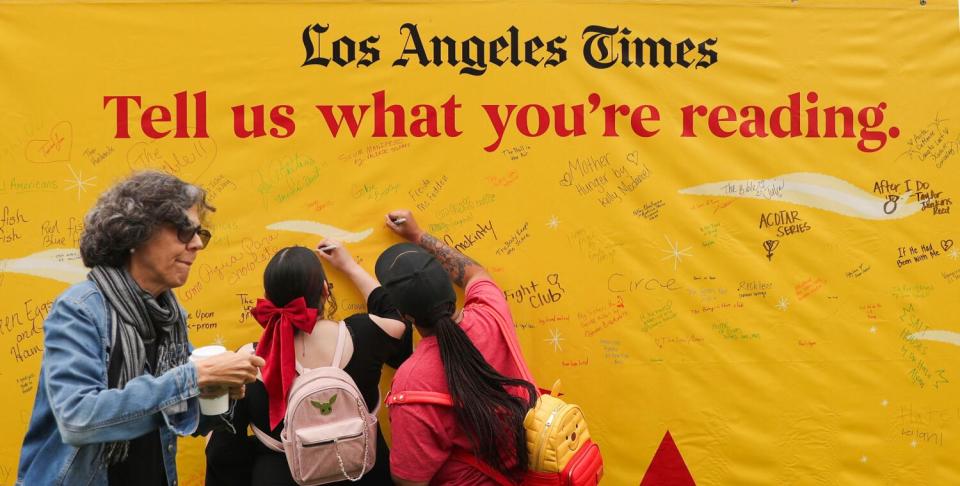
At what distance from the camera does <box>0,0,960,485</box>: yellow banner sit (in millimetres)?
3393

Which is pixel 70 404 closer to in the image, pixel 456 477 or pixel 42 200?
pixel 456 477

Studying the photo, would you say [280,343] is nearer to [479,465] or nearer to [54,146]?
[479,465]

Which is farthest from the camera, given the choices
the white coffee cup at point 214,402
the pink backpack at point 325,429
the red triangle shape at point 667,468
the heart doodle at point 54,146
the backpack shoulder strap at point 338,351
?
the red triangle shape at point 667,468

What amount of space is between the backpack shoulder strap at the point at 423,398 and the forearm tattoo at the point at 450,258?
82 cm

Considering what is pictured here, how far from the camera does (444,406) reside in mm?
2648

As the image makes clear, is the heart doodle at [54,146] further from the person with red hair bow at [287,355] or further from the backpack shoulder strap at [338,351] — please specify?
the backpack shoulder strap at [338,351]

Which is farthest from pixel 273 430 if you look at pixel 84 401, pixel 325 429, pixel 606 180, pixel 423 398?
pixel 606 180

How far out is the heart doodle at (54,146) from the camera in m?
3.36

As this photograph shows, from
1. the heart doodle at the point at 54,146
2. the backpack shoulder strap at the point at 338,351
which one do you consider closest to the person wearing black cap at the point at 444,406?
the backpack shoulder strap at the point at 338,351

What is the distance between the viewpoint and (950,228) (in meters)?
3.71

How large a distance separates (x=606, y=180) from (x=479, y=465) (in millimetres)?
1390

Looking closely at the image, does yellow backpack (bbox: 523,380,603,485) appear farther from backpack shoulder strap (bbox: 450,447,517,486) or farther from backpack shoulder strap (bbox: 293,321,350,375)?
backpack shoulder strap (bbox: 293,321,350,375)

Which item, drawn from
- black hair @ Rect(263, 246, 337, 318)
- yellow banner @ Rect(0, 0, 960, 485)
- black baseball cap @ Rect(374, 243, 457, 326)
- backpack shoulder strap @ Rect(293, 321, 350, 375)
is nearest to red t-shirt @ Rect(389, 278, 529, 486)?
black baseball cap @ Rect(374, 243, 457, 326)

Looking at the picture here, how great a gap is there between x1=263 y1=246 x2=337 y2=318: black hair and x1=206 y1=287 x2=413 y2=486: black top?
0.20 m
